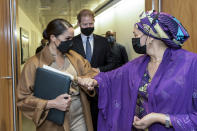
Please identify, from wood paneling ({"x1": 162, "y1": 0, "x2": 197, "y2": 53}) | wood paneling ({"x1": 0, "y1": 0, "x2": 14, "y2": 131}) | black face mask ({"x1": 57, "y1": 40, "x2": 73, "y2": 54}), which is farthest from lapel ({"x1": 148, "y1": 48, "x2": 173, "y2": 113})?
wood paneling ({"x1": 0, "y1": 0, "x2": 14, "y2": 131})

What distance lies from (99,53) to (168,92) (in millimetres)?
1240

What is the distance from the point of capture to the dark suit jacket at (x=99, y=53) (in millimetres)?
2385

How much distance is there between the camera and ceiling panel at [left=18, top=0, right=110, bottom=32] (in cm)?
523

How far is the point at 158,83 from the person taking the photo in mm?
1324

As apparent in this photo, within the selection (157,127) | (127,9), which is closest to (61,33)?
(157,127)

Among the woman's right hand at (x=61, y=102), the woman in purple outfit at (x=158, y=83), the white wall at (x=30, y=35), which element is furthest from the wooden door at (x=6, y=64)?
the white wall at (x=30, y=35)

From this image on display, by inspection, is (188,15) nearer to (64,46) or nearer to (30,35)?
(64,46)

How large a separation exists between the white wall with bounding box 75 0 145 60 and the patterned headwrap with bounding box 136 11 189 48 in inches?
98.1

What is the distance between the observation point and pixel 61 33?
173 centimetres

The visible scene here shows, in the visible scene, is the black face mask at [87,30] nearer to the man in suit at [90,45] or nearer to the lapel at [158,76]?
the man in suit at [90,45]

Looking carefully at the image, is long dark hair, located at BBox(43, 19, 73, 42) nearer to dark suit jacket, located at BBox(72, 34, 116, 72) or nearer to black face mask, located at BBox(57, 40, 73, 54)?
black face mask, located at BBox(57, 40, 73, 54)

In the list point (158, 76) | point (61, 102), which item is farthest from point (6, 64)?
point (158, 76)

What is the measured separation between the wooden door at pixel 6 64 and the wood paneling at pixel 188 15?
5.37ft

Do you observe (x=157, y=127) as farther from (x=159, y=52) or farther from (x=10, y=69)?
(x=10, y=69)
